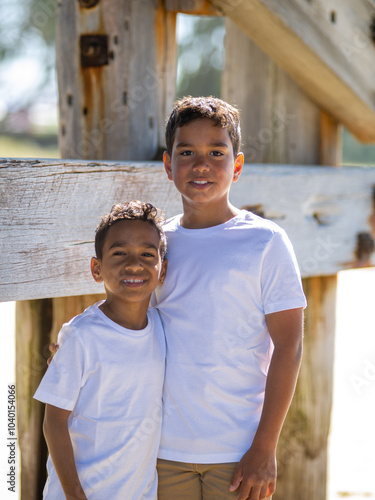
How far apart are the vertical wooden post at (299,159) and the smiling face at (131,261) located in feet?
4.19

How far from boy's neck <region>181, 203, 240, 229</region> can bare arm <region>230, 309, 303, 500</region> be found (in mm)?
337

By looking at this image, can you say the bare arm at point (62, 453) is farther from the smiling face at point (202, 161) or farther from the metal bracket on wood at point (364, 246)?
the metal bracket on wood at point (364, 246)

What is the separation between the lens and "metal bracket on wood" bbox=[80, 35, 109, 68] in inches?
90.2

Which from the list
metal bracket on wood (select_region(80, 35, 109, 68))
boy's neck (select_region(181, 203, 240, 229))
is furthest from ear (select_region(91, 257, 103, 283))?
metal bracket on wood (select_region(80, 35, 109, 68))

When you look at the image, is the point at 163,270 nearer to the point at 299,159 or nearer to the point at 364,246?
the point at 364,246

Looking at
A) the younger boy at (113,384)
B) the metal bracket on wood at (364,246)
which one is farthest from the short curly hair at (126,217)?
the metal bracket on wood at (364,246)

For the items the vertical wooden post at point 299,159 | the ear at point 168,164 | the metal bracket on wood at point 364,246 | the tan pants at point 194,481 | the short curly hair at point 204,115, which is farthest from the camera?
the vertical wooden post at point 299,159

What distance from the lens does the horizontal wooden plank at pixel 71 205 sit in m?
1.73

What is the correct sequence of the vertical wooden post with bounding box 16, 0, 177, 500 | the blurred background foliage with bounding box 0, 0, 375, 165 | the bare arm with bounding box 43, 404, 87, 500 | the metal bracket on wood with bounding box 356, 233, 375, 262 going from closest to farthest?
the bare arm with bounding box 43, 404, 87, 500 < the vertical wooden post with bounding box 16, 0, 177, 500 < the metal bracket on wood with bounding box 356, 233, 375, 262 < the blurred background foliage with bounding box 0, 0, 375, 165

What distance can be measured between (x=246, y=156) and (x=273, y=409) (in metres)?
1.53

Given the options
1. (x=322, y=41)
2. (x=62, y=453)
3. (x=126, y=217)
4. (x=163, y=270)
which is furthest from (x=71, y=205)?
(x=322, y=41)

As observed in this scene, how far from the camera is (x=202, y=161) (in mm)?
1831

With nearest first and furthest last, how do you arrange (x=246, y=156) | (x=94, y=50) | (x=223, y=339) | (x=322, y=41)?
(x=223, y=339)
(x=94, y=50)
(x=322, y=41)
(x=246, y=156)

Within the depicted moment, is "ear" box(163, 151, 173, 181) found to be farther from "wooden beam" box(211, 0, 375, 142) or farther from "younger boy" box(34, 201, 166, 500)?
"wooden beam" box(211, 0, 375, 142)
